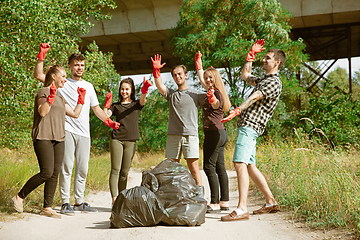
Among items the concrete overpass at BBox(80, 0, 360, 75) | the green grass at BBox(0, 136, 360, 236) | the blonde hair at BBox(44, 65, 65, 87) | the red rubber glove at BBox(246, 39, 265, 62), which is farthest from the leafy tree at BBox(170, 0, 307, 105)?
the blonde hair at BBox(44, 65, 65, 87)

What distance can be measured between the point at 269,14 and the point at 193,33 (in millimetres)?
2831

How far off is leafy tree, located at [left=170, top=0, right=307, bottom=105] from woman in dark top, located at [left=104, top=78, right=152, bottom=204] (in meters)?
7.48

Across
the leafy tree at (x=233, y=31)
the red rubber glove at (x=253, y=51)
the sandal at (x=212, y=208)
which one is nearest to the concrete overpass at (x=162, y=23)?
the leafy tree at (x=233, y=31)

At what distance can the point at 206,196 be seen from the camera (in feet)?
21.9

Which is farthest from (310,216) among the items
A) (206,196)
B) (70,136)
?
(70,136)

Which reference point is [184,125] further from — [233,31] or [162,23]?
[162,23]

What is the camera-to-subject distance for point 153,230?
347cm

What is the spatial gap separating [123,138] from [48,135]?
1053 mm

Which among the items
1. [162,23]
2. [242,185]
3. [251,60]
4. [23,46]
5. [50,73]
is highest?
[162,23]

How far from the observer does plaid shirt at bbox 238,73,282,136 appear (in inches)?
163

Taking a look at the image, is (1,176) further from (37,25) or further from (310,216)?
(310,216)

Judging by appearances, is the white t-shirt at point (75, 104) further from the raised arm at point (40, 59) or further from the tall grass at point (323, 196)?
the tall grass at point (323, 196)

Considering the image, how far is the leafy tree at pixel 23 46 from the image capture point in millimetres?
6242

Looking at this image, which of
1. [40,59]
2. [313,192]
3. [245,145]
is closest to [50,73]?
[40,59]
